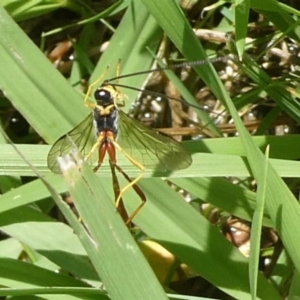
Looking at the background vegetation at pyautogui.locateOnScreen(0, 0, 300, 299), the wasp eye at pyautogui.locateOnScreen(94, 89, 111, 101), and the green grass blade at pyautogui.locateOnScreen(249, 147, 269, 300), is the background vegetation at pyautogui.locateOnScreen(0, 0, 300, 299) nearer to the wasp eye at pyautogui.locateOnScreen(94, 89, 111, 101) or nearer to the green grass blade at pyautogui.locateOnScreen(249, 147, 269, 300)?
the green grass blade at pyautogui.locateOnScreen(249, 147, 269, 300)

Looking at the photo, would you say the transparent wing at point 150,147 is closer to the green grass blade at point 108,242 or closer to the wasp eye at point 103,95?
the wasp eye at point 103,95

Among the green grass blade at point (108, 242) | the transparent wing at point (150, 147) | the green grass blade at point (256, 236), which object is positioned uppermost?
the green grass blade at point (108, 242)

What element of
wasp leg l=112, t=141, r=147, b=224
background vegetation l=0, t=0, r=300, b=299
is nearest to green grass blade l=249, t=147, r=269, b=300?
background vegetation l=0, t=0, r=300, b=299

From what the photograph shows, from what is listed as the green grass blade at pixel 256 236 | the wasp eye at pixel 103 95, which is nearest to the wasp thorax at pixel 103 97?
the wasp eye at pixel 103 95

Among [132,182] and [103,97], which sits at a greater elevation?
[103,97]

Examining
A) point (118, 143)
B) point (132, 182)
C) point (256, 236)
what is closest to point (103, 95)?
point (118, 143)

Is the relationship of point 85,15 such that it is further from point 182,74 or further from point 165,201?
point 165,201

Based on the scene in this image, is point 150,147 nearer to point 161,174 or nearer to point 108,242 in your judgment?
point 161,174
